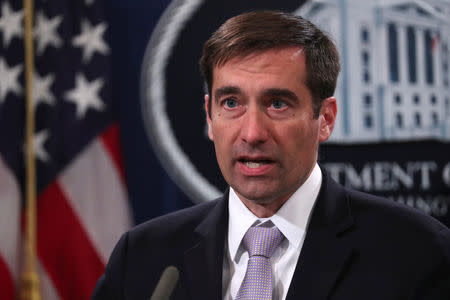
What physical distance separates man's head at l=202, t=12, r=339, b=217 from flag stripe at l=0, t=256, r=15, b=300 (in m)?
1.66

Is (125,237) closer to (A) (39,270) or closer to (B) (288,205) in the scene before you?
(B) (288,205)

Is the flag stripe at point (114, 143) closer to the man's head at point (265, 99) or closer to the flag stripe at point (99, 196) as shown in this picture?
the flag stripe at point (99, 196)

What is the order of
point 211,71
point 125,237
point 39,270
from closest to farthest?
point 211,71
point 125,237
point 39,270

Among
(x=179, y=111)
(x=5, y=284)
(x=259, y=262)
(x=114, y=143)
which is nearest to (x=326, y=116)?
(x=259, y=262)

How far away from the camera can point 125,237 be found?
3.52ft

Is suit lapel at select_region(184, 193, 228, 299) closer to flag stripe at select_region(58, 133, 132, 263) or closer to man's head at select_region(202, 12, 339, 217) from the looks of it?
man's head at select_region(202, 12, 339, 217)

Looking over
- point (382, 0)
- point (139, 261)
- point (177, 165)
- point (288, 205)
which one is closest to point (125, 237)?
point (139, 261)

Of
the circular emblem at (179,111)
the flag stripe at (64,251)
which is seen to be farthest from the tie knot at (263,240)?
the flag stripe at (64,251)

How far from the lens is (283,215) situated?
0.95 meters

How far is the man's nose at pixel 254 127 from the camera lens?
2.77ft

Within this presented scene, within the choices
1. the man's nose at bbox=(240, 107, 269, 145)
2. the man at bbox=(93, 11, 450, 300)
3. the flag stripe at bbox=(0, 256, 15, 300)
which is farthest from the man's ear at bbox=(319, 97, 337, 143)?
the flag stripe at bbox=(0, 256, 15, 300)

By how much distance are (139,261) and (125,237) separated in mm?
77

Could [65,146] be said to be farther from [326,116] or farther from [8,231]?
[326,116]

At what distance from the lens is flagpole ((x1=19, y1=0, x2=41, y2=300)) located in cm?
229
